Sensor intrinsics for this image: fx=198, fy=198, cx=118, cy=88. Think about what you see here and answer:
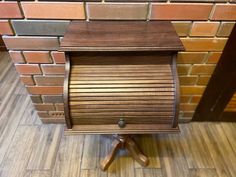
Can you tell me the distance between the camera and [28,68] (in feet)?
3.59

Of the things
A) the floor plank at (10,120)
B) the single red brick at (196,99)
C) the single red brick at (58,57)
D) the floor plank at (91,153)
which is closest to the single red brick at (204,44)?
the single red brick at (196,99)

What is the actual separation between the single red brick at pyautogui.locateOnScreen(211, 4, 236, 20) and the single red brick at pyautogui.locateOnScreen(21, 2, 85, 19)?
598 millimetres

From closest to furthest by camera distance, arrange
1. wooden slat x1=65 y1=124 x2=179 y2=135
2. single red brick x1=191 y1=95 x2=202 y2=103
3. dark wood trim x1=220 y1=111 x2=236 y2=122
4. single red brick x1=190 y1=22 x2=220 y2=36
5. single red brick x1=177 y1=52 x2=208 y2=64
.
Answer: wooden slat x1=65 y1=124 x2=179 y2=135 < single red brick x1=190 y1=22 x2=220 y2=36 < single red brick x1=177 y1=52 x2=208 y2=64 < single red brick x1=191 y1=95 x2=202 y2=103 < dark wood trim x1=220 y1=111 x2=236 y2=122

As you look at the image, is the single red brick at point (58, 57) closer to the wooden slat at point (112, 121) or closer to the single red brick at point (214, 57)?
Answer: the wooden slat at point (112, 121)

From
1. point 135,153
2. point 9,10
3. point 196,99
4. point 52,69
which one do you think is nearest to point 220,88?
point 196,99

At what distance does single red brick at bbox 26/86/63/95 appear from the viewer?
3.92ft

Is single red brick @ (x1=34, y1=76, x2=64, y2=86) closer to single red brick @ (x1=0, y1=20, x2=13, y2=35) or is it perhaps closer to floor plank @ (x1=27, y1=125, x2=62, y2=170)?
single red brick @ (x1=0, y1=20, x2=13, y2=35)

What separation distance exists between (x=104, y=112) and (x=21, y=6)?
587 mm

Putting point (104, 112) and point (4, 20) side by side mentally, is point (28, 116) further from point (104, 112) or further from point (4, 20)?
point (104, 112)

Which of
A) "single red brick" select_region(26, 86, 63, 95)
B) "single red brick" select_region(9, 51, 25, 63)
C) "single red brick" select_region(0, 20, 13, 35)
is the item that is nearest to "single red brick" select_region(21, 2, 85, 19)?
Answer: "single red brick" select_region(0, 20, 13, 35)

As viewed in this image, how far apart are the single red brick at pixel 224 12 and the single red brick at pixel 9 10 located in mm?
879

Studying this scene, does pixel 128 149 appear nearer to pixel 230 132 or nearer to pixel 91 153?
pixel 91 153

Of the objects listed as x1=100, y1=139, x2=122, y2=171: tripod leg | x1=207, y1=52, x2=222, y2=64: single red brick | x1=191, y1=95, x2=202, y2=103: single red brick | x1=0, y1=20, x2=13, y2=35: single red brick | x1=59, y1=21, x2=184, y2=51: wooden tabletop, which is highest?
x1=59, y1=21, x2=184, y2=51: wooden tabletop

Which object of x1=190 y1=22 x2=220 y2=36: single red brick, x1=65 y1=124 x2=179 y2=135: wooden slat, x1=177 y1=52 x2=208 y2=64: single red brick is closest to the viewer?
x1=65 y1=124 x2=179 y2=135: wooden slat
